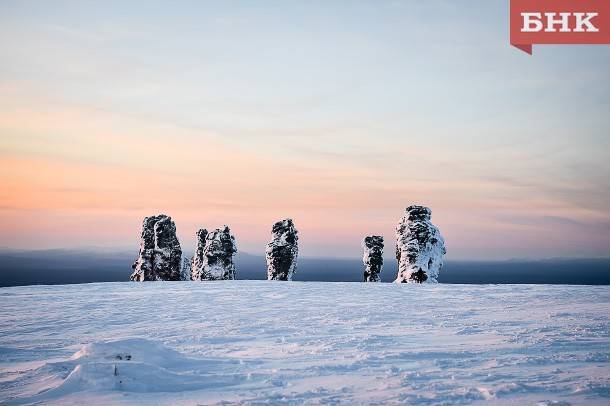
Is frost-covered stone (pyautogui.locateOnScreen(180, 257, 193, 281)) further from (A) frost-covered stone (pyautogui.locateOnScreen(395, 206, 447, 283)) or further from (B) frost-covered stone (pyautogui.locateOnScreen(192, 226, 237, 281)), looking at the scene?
(A) frost-covered stone (pyautogui.locateOnScreen(395, 206, 447, 283))

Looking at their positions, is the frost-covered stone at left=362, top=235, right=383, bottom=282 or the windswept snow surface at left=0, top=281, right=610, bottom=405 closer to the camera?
the windswept snow surface at left=0, top=281, right=610, bottom=405

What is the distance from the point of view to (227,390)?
5.83 m

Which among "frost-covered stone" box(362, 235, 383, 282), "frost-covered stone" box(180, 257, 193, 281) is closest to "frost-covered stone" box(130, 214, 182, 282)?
"frost-covered stone" box(180, 257, 193, 281)

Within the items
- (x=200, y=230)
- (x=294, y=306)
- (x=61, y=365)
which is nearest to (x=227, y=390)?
(x=61, y=365)

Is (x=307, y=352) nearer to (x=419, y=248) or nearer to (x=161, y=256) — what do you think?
(x=419, y=248)

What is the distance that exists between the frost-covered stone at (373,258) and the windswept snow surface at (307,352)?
3027 centimetres

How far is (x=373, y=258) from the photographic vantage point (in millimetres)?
44562

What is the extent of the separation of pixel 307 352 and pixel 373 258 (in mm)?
37602

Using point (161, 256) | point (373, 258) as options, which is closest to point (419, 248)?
point (373, 258)

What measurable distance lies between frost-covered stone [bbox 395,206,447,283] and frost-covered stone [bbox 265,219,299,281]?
10.0m

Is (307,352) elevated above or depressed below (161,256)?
below

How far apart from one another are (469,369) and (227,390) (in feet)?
10.9

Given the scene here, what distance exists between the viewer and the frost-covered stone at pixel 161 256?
117 ft

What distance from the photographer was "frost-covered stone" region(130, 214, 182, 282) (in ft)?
117
